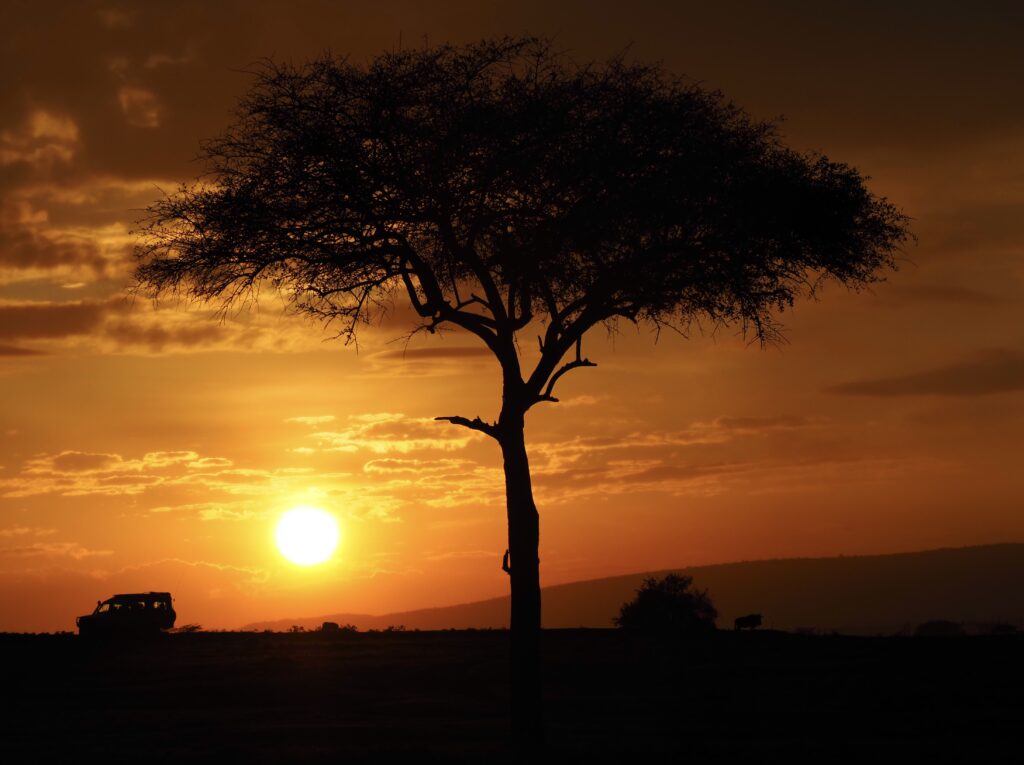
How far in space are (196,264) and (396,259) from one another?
4.71m

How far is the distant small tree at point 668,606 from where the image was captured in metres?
89.7

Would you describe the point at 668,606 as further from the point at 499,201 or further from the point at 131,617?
the point at 499,201

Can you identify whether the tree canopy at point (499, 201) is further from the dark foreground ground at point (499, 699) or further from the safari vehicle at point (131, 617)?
the safari vehicle at point (131, 617)

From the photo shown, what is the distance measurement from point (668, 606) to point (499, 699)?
57124mm

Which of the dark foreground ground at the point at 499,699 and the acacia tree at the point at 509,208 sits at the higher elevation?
the acacia tree at the point at 509,208

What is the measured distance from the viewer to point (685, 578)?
9650 cm

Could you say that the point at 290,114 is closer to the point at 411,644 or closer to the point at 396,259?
the point at 396,259

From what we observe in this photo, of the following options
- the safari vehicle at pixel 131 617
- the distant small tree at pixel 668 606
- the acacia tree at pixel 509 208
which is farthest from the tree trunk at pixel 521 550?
the distant small tree at pixel 668 606

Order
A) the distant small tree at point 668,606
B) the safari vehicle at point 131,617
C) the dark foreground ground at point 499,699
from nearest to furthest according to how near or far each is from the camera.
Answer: the dark foreground ground at point 499,699, the safari vehicle at point 131,617, the distant small tree at point 668,606

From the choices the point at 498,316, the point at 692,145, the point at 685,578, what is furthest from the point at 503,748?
the point at 685,578

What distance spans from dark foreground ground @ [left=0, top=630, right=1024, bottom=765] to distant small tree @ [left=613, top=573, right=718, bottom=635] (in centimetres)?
4260

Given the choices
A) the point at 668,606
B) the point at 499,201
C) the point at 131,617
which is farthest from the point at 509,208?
the point at 668,606

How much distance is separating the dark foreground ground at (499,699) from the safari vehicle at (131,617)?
10116mm

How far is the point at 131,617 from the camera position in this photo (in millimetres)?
59906
